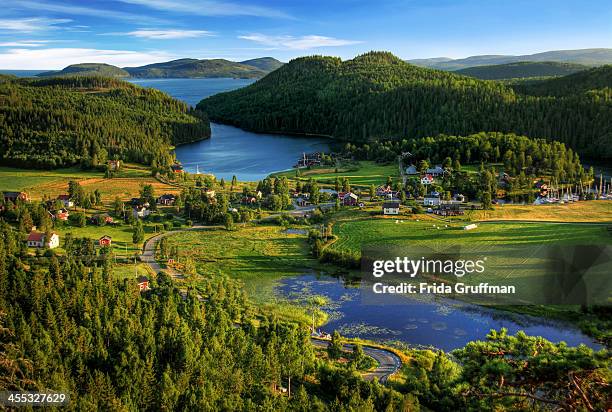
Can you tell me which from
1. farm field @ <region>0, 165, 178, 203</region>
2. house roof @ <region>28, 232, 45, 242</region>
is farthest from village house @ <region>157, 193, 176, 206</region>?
house roof @ <region>28, 232, 45, 242</region>

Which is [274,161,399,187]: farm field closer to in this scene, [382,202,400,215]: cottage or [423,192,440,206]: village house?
[423,192,440,206]: village house

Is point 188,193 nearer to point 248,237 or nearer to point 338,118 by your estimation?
point 248,237

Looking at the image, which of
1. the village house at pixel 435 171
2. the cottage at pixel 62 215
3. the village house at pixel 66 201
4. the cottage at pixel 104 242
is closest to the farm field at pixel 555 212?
the village house at pixel 435 171

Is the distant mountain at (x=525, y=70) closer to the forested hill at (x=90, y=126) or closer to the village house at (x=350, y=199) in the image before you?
the forested hill at (x=90, y=126)

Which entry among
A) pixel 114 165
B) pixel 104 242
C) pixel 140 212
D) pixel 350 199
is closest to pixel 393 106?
pixel 114 165

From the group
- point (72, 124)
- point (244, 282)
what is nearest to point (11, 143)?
point (72, 124)
